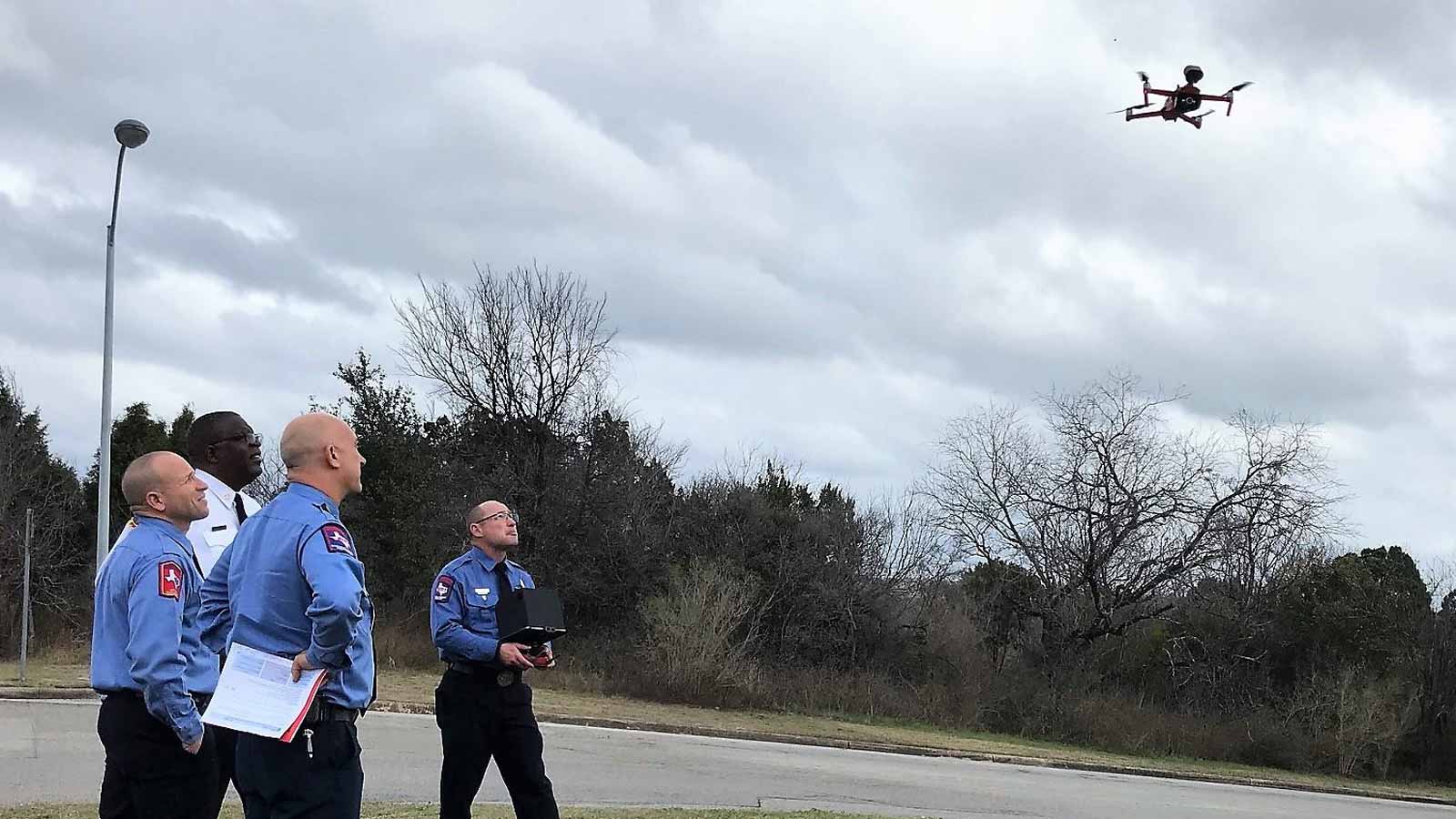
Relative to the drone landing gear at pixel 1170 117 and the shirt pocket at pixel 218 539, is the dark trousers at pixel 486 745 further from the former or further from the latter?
the drone landing gear at pixel 1170 117

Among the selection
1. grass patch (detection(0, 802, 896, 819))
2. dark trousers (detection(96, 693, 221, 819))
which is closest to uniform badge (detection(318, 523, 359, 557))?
dark trousers (detection(96, 693, 221, 819))

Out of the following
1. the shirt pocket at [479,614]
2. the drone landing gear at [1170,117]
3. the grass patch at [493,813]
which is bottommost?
the grass patch at [493,813]

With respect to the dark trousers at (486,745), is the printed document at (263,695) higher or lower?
higher

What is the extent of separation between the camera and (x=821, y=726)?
20.9 m

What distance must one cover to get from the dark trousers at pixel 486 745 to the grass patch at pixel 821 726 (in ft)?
36.5

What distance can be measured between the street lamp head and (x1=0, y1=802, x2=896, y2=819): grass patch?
10705 mm

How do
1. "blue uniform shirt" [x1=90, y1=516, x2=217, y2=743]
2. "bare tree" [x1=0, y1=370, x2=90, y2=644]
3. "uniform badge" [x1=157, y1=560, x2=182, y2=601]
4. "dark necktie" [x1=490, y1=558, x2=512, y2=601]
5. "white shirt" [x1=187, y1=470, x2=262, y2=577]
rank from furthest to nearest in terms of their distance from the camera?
"bare tree" [x1=0, y1=370, x2=90, y2=644] → "dark necktie" [x1=490, y1=558, x2=512, y2=601] → "white shirt" [x1=187, y1=470, x2=262, y2=577] → "uniform badge" [x1=157, y1=560, x2=182, y2=601] → "blue uniform shirt" [x1=90, y1=516, x2=217, y2=743]

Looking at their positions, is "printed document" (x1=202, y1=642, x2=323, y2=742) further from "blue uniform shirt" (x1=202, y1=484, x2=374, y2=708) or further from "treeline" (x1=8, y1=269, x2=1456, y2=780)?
"treeline" (x1=8, y1=269, x2=1456, y2=780)

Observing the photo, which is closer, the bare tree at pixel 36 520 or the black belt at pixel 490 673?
the black belt at pixel 490 673

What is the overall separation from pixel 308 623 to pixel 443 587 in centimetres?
244

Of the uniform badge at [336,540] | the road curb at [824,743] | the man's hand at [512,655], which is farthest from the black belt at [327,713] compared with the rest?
the road curb at [824,743]

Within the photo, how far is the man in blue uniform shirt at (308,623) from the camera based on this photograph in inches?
165

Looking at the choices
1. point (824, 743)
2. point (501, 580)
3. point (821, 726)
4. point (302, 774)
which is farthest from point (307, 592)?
point (821, 726)

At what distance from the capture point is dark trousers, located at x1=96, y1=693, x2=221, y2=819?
5051mm
